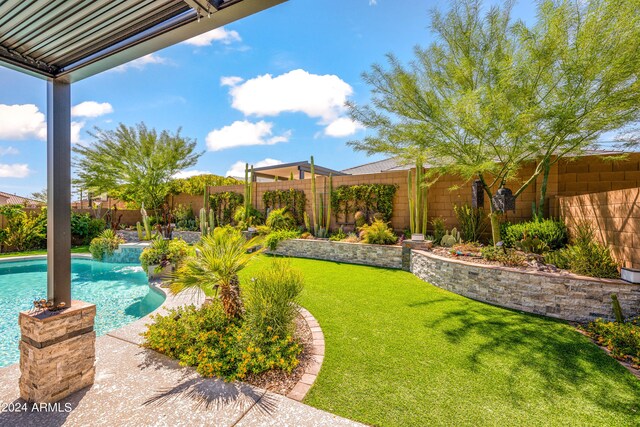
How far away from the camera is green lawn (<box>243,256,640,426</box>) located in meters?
2.35

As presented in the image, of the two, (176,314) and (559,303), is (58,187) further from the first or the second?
(559,303)

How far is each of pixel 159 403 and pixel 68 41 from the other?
126 inches

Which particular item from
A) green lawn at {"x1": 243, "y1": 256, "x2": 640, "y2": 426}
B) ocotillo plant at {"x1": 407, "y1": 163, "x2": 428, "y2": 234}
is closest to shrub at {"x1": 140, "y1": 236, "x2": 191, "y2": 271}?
green lawn at {"x1": 243, "y1": 256, "x2": 640, "y2": 426}

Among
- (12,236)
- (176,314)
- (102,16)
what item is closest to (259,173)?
(12,236)

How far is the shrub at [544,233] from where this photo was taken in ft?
19.6

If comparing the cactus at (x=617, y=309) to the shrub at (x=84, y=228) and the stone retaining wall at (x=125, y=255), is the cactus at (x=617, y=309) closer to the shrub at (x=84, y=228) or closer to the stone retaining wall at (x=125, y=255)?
the stone retaining wall at (x=125, y=255)

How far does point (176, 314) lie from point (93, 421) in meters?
1.58

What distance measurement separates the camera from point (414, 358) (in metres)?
3.16

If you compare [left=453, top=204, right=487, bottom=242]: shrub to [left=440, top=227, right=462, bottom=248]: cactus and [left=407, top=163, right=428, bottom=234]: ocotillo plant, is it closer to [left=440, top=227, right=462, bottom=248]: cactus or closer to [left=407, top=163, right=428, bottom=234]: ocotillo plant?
[left=440, top=227, right=462, bottom=248]: cactus

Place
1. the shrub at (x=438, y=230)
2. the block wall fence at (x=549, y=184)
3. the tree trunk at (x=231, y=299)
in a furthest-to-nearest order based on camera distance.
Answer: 1. the shrub at (x=438, y=230)
2. the block wall fence at (x=549, y=184)
3. the tree trunk at (x=231, y=299)

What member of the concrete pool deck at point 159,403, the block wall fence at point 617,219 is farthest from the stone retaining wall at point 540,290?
the concrete pool deck at point 159,403

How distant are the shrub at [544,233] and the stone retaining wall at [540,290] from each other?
1.81 metres

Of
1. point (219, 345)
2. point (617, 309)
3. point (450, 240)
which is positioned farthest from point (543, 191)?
point (219, 345)

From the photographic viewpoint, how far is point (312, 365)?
2963 mm
